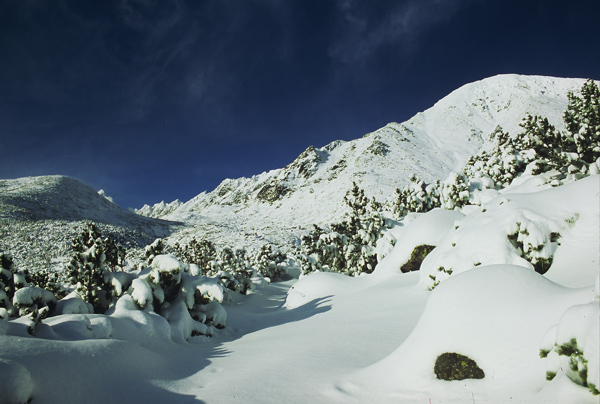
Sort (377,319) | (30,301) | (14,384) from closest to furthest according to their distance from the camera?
1. (14,384)
2. (30,301)
3. (377,319)

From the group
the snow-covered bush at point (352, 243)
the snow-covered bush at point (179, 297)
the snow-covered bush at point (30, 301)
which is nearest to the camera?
the snow-covered bush at point (30, 301)

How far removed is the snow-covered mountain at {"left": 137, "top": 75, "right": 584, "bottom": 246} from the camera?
88.1m

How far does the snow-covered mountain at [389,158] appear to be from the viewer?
88125mm

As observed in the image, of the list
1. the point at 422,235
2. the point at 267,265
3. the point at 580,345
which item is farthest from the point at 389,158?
the point at 580,345

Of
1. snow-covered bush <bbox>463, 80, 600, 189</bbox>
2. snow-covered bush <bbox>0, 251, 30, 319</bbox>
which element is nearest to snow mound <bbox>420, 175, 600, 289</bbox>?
snow-covered bush <bbox>463, 80, 600, 189</bbox>

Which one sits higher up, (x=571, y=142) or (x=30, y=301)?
(x=571, y=142)

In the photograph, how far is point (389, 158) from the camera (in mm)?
109062

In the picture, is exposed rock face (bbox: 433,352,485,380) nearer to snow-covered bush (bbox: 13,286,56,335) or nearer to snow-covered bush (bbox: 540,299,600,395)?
snow-covered bush (bbox: 540,299,600,395)

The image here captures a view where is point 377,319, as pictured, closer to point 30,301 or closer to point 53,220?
point 30,301

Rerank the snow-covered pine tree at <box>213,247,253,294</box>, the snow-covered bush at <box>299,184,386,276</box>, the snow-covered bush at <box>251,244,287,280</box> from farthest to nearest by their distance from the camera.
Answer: the snow-covered bush at <box>251,244,287,280</box> < the snow-covered bush at <box>299,184,386,276</box> < the snow-covered pine tree at <box>213,247,253,294</box>

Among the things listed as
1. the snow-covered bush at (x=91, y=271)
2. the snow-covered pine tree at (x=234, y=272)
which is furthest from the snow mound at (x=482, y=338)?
the snow-covered pine tree at (x=234, y=272)

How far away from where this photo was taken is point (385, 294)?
10.6 metres

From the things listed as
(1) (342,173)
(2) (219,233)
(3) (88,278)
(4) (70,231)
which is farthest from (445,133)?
(3) (88,278)

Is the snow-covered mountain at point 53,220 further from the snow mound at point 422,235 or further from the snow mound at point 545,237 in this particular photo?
the snow mound at point 545,237
